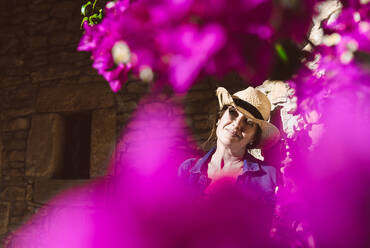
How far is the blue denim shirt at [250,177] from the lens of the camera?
1610 millimetres

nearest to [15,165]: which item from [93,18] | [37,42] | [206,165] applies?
[37,42]

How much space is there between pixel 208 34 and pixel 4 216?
4.04 m

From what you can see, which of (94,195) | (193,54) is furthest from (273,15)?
(94,195)

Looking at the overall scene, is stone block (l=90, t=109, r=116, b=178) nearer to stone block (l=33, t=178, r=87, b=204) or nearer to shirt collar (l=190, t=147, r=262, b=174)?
stone block (l=33, t=178, r=87, b=204)

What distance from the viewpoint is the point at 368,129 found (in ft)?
2.79

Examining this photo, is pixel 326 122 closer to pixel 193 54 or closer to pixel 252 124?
pixel 193 54

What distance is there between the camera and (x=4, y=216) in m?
3.75

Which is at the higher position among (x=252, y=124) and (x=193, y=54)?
(x=252, y=124)

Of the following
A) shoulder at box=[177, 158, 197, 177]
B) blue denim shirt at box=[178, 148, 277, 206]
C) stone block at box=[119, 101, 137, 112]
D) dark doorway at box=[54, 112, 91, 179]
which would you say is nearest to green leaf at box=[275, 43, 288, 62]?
blue denim shirt at box=[178, 148, 277, 206]

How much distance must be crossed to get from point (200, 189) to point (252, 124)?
45 cm

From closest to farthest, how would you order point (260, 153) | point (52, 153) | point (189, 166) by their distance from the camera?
point (189, 166), point (260, 153), point (52, 153)

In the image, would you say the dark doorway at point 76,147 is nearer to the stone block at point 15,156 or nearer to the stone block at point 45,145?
the stone block at point 45,145

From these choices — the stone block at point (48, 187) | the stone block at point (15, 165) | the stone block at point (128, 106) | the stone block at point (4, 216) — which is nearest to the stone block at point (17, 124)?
the stone block at point (15, 165)

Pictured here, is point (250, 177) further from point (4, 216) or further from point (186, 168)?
point (4, 216)
